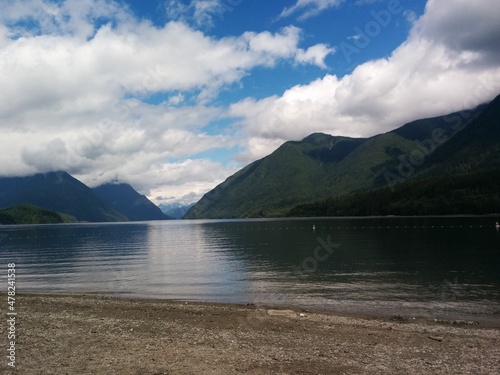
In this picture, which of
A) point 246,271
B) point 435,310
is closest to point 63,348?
point 435,310

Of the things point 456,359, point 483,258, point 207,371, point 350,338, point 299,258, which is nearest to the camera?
point 207,371

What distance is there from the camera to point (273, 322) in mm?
29922

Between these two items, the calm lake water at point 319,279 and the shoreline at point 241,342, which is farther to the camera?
the calm lake water at point 319,279

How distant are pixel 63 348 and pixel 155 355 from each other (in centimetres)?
603

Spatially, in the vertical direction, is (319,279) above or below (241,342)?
below

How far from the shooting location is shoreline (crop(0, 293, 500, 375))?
63.5 ft

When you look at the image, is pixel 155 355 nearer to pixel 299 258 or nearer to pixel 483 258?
pixel 299 258

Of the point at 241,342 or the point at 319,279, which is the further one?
the point at 319,279

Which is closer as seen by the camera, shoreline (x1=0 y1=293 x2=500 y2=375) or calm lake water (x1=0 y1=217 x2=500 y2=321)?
shoreline (x1=0 y1=293 x2=500 y2=375)

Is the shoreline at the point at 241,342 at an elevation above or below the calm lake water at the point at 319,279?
above

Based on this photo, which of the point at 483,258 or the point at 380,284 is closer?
the point at 380,284

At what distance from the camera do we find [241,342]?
24.0 metres

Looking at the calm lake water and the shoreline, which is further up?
the shoreline

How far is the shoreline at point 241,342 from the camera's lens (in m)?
19.3
